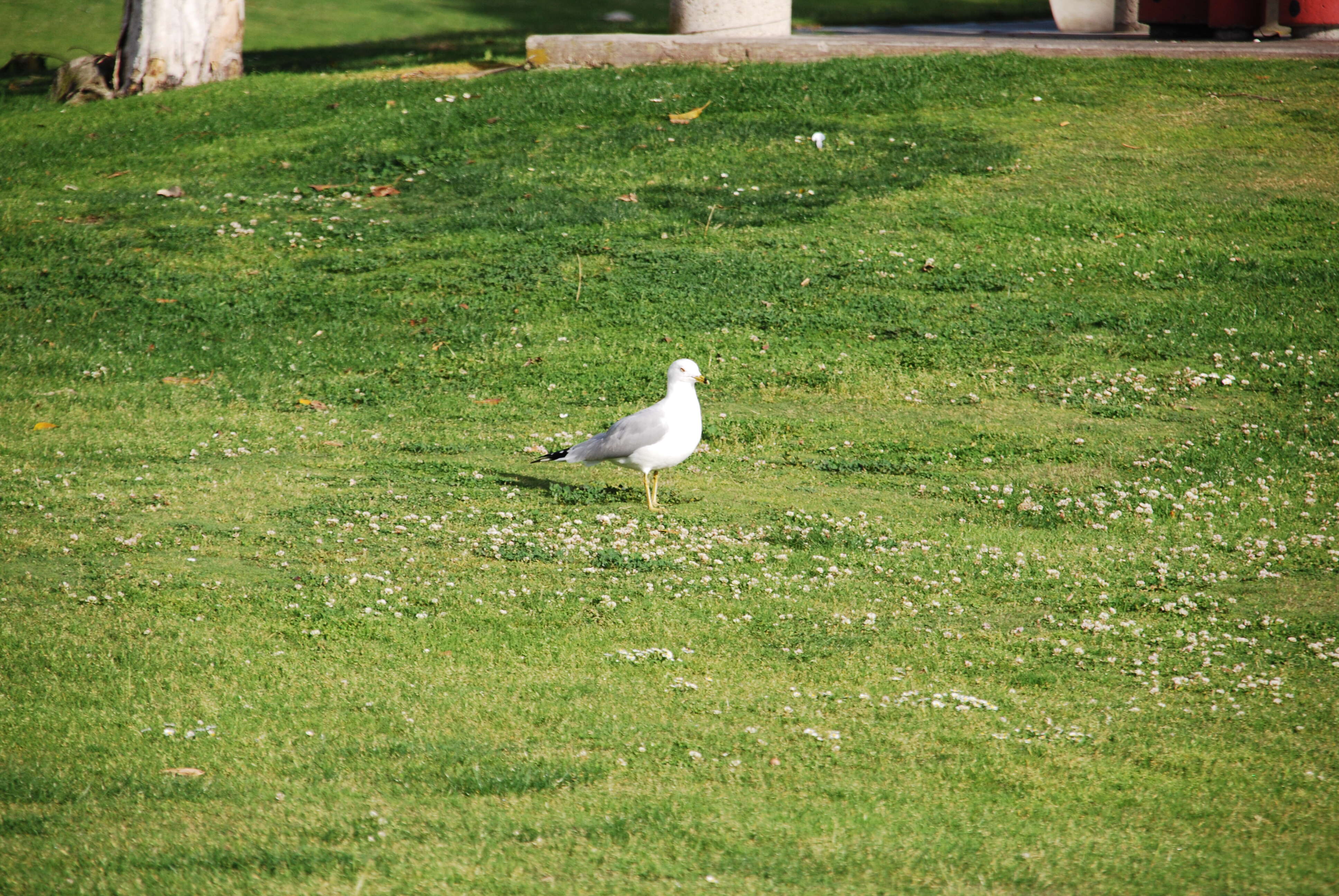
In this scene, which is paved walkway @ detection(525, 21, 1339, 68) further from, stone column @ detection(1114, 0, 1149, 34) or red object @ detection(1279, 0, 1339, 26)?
stone column @ detection(1114, 0, 1149, 34)

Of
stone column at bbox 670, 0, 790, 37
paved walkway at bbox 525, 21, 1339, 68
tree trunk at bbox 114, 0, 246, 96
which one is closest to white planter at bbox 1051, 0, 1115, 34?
paved walkway at bbox 525, 21, 1339, 68

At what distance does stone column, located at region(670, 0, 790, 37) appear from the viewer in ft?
66.9

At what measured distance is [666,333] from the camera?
13383mm

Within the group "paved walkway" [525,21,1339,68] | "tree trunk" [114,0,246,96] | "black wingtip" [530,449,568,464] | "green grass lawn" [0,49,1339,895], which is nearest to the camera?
"green grass lawn" [0,49,1339,895]

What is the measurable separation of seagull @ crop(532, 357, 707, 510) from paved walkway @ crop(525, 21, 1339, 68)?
459 inches

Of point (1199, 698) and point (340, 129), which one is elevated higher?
point (340, 129)

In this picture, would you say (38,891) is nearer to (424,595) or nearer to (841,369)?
(424,595)

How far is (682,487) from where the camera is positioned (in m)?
10.1

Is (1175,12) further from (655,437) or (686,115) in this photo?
(655,437)

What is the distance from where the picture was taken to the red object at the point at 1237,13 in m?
20.5

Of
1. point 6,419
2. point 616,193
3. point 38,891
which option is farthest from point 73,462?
point 616,193

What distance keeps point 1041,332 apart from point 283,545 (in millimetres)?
7976

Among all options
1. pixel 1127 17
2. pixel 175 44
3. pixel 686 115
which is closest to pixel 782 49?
pixel 686 115

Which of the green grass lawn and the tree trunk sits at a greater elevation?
the tree trunk
